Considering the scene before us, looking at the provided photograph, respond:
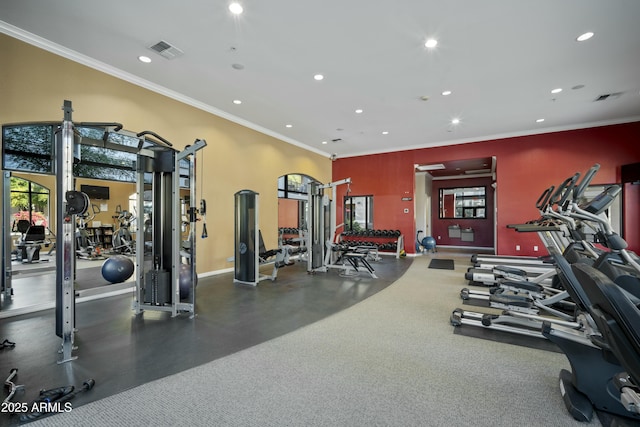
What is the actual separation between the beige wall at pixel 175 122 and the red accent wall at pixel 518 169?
2.92 meters

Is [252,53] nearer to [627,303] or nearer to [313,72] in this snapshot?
[313,72]

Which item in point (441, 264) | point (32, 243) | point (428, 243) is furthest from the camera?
point (428, 243)

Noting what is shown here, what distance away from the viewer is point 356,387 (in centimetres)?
200

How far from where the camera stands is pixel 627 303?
1012mm

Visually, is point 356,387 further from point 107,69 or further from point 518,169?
point 518,169

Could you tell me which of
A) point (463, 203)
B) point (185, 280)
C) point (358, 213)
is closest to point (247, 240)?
point (185, 280)

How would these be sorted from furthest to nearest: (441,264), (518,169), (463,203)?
1. (463,203)
2. (518,169)
3. (441,264)

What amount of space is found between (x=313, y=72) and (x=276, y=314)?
3722mm

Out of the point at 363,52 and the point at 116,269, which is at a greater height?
the point at 363,52

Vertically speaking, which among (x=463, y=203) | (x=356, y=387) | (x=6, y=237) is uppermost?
(x=463, y=203)

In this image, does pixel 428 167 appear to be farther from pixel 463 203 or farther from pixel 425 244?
pixel 425 244

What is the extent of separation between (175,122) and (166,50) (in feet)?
5.48

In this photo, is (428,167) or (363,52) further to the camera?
(428,167)

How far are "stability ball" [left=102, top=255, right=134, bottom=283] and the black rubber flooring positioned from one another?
337mm
